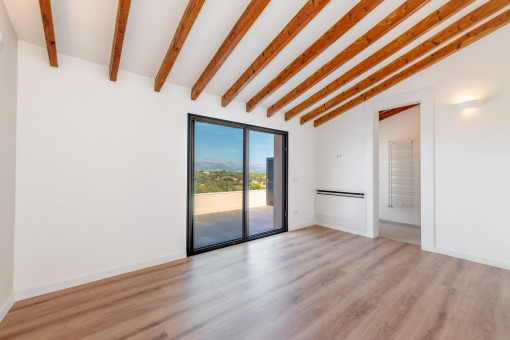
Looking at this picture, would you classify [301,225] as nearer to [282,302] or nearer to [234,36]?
[282,302]

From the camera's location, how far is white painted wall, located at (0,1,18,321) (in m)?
1.96

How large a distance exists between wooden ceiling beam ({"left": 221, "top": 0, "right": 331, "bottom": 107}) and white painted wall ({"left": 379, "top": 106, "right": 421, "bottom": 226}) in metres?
4.06

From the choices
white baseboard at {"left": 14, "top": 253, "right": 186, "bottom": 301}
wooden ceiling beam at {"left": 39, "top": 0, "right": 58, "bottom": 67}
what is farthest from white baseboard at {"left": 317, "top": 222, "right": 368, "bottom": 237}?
wooden ceiling beam at {"left": 39, "top": 0, "right": 58, "bottom": 67}

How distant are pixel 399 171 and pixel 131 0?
5.80 meters

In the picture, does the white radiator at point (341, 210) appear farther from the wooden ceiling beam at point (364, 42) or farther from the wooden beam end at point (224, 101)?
the wooden beam end at point (224, 101)

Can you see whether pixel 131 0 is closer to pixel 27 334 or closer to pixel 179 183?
pixel 179 183

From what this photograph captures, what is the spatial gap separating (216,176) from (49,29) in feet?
13.2

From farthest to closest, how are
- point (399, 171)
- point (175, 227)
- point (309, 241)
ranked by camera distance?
point (399, 171) → point (309, 241) → point (175, 227)

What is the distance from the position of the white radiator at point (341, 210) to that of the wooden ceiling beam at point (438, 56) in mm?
1870

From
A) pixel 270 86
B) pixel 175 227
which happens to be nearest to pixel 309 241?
pixel 175 227

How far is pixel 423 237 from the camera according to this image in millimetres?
3699

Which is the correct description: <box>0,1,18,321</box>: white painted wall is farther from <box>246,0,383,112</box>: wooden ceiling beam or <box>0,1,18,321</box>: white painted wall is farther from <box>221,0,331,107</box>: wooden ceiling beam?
<box>246,0,383,112</box>: wooden ceiling beam

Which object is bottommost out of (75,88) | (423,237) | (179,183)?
(423,237)

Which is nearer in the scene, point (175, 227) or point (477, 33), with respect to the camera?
point (477, 33)
